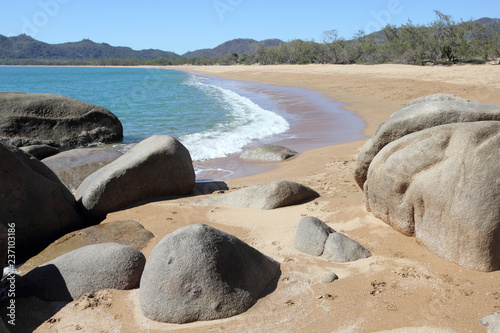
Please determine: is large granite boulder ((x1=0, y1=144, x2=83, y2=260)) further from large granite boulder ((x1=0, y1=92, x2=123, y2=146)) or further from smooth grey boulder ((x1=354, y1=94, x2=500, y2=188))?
large granite boulder ((x1=0, y1=92, x2=123, y2=146))

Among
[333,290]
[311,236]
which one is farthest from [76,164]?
[333,290]

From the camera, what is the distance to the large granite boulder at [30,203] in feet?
16.6

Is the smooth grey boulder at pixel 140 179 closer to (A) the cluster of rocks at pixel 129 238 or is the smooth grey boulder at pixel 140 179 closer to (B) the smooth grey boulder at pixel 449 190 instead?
(A) the cluster of rocks at pixel 129 238

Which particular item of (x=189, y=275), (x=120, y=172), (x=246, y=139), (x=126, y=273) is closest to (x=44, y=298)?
(x=126, y=273)

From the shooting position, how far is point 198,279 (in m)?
3.33

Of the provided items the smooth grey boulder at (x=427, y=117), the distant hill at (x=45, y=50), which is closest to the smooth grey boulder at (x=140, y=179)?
the smooth grey boulder at (x=427, y=117)

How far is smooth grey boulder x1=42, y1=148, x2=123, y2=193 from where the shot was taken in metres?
7.24

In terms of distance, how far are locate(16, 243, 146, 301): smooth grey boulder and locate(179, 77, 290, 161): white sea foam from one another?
21.0ft

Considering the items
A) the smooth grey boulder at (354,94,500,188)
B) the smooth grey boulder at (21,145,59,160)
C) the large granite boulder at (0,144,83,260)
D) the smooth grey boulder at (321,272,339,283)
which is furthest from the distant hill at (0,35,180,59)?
the smooth grey boulder at (321,272,339,283)

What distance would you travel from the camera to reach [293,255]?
4.16 metres

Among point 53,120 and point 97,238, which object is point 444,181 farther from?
point 53,120

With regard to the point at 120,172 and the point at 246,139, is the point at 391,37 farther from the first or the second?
the point at 120,172

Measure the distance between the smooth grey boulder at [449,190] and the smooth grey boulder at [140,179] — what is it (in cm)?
327

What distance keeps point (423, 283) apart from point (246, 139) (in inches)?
362
